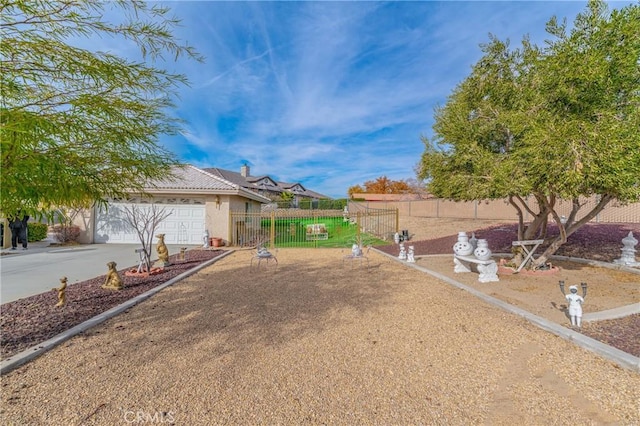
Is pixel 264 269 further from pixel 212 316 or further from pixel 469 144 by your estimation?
pixel 469 144

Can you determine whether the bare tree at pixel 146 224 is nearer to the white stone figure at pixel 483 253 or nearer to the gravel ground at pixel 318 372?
the gravel ground at pixel 318 372

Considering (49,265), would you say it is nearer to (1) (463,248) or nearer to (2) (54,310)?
(2) (54,310)

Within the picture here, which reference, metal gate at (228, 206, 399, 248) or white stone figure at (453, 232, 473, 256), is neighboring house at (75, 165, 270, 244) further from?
white stone figure at (453, 232, 473, 256)

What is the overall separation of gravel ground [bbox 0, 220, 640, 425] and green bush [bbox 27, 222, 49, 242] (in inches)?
503

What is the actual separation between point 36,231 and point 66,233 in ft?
6.65

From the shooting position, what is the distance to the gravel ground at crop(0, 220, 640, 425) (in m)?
2.39

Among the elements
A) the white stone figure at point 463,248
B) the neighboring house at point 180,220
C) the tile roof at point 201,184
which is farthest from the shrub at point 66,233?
the white stone figure at point 463,248

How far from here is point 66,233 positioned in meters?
12.7

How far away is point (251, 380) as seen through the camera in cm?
283

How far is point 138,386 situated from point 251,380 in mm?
1072

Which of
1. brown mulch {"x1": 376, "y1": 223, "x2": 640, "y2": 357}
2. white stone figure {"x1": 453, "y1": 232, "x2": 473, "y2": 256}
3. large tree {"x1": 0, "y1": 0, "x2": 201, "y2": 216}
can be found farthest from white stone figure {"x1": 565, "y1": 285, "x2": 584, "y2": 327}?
large tree {"x1": 0, "y1": 0, "x2": 201, "y2": 216}

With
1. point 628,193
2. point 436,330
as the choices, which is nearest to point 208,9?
point 436,330

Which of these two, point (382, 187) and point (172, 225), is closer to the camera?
point (172, 225)

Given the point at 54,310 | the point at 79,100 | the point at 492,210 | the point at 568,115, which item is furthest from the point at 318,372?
the point at 492,210
